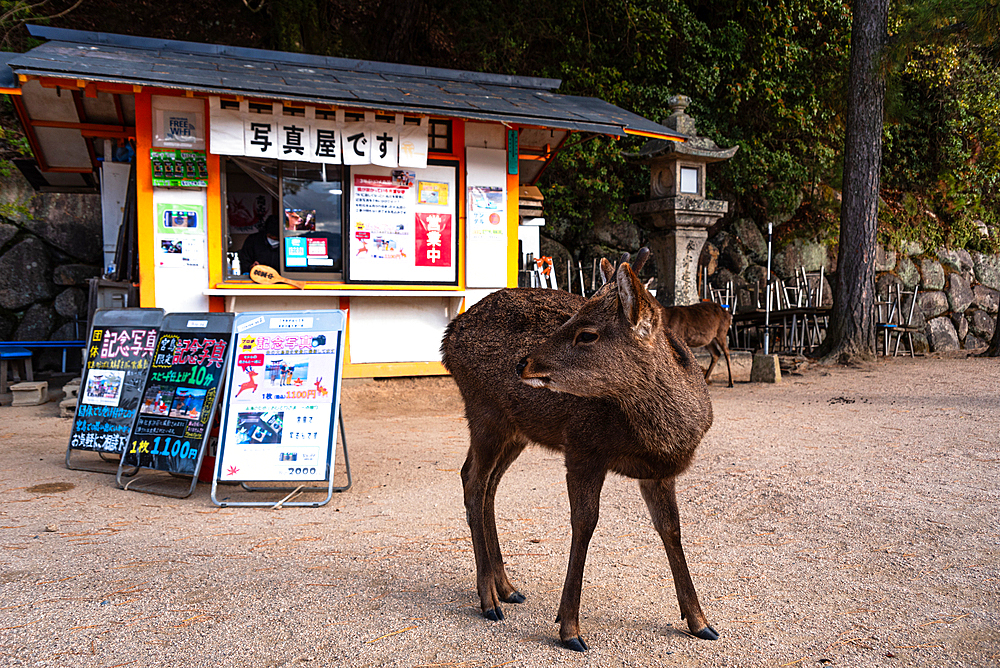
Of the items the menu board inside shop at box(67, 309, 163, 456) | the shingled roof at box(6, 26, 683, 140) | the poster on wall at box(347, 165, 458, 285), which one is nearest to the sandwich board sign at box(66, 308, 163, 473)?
the menu board inside shop at box(67, 309, 163, 456)

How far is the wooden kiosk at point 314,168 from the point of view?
7496mm

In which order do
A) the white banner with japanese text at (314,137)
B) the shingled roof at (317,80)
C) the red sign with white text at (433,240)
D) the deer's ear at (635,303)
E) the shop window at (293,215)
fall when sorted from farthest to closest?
the red sign with white text at (433,240) → the shop window at (293,215) → the white banner with japanese text at (314,137) → the shingled roof at (317,80) → the deer's ear at (635,303)

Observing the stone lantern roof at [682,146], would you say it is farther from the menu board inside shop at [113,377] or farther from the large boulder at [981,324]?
the large boulder at [981,324]

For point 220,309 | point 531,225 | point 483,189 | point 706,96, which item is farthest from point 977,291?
point 220,309

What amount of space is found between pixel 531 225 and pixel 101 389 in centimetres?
788

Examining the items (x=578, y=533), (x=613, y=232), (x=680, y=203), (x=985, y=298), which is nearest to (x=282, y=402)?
(x=578, y=533)

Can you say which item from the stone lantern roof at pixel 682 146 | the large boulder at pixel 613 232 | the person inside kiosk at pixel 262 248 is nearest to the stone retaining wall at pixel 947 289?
the large boulder at pixel 613 232

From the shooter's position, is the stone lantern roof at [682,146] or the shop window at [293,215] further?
the stone lantern roof at [682,146]

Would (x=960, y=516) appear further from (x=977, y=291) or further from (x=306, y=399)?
(x=977, y=291)

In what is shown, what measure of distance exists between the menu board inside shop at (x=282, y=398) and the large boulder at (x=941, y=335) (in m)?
15.2

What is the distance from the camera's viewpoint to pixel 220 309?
7.84m

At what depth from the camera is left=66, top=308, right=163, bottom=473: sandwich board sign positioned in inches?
222

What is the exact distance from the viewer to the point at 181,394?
5.24 m

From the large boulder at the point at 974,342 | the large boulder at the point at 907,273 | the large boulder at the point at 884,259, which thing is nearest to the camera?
the large boulder at the point at 884,259
